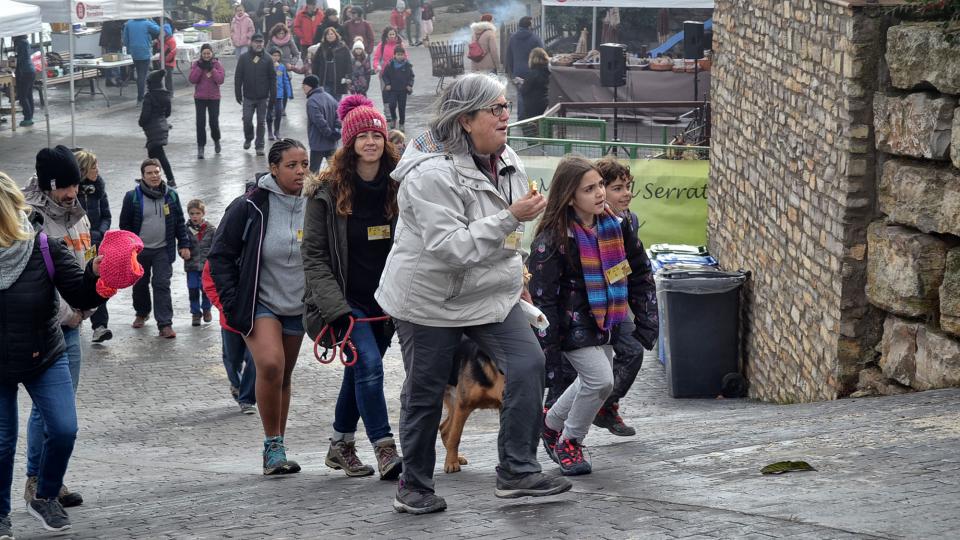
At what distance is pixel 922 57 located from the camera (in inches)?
285

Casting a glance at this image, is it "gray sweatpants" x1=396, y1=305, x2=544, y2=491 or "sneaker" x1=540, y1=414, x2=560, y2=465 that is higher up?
"gray sweatpants" x1=396, y1=305, x2=544, y2=491

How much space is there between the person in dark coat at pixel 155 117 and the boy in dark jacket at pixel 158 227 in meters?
6.59

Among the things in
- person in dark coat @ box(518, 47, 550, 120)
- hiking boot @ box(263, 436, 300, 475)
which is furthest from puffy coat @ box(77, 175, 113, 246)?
person in dark coat @ box(518, 47, 550, 120)

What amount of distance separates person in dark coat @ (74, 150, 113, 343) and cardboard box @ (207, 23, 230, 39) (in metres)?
23.1

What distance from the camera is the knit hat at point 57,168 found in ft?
22.1

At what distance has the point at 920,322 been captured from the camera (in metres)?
7.56

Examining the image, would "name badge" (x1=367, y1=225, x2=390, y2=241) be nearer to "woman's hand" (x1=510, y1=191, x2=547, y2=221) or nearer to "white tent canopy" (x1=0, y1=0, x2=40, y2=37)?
"woman's hand" (x1=510, y1=191, x2=547, y2=221)

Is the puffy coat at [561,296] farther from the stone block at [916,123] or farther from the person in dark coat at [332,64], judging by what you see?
the person in dark coat at [332,64]

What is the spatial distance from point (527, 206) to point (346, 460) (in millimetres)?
2250

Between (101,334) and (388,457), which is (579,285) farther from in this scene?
(101,334)

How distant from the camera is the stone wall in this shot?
23.5 ft

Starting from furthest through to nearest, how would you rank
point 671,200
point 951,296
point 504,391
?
1. point 671,200
2. point 951,296
3. point 504,391

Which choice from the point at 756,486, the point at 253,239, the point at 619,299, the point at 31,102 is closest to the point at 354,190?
the point at 253,239

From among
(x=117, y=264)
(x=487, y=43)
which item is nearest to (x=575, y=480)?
(x=117, y=264)
